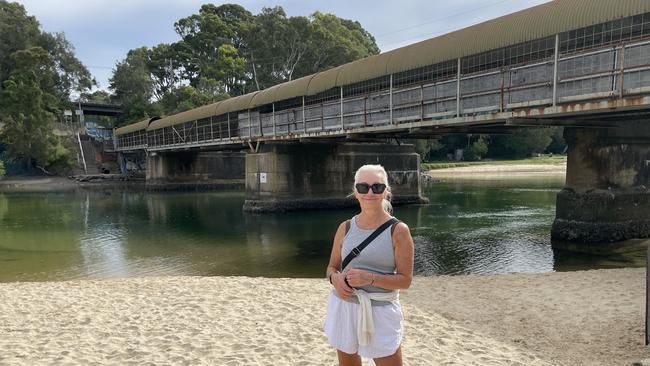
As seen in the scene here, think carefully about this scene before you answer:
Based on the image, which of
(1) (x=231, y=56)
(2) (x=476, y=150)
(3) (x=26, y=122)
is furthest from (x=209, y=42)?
(2) (x=476, y=150)

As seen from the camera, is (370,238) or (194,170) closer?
(370,238)

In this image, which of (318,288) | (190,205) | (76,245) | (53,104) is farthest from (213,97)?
(318,288)

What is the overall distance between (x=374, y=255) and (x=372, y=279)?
16 centimetres

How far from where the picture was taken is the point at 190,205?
36125mm

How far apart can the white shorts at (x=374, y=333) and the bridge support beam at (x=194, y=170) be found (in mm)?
49865

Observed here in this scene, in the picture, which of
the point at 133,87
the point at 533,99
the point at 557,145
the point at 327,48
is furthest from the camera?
the point at 557,145

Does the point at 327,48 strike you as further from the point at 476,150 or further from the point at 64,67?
the point at 64,67

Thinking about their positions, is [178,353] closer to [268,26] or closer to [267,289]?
[267,289]

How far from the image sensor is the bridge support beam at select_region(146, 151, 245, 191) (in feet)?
168

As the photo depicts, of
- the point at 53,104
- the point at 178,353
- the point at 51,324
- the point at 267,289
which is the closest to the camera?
the point at 178,353

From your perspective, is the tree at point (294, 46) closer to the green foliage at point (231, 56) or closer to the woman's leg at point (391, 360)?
the green foliage at point (231, 56)

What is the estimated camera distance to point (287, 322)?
269 inches

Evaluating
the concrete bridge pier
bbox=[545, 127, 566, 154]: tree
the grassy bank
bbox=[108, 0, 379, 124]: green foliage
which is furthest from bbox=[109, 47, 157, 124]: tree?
bbox=[545, 127, 566, 154]: tree

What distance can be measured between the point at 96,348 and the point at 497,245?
15368 millimetres
